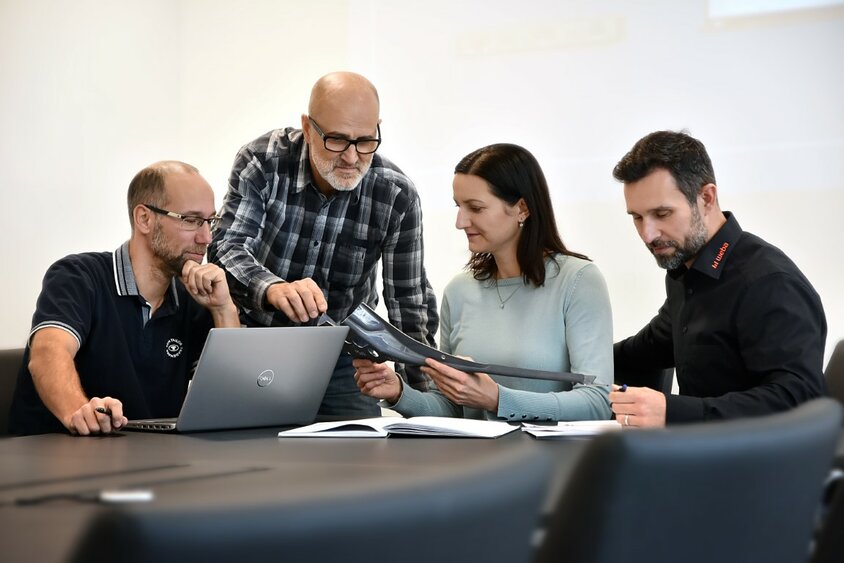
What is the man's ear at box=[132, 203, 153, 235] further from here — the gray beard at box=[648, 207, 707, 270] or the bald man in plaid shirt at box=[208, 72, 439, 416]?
the gray beard at box=[648, 207, 707, 270]

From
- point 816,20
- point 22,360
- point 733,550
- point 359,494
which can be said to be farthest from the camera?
point 816,20

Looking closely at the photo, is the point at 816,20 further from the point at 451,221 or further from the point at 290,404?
the point at 290,404

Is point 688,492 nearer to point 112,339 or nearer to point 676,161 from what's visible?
point 676,161

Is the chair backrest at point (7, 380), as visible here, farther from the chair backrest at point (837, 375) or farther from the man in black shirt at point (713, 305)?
the chair backrest at point (837, 375)

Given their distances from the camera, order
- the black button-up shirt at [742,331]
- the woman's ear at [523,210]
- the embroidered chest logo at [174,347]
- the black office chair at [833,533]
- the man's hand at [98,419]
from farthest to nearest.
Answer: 1. the woman's ear at [523,210]
2. the embroidered chest logo at [174,347]
3. the black button-up shirt at [742,331]
4. the man's hand at [98,419]
5. the black office chair at [833,533]

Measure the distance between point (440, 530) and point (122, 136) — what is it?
13.9 ft

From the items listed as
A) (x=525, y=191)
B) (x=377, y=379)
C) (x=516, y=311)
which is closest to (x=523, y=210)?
(x=525, y=191)

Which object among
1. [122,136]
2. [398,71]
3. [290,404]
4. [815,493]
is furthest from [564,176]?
[815,493]

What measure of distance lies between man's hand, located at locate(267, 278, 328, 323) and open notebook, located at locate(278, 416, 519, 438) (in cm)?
39

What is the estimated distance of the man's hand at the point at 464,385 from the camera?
6.72 feet

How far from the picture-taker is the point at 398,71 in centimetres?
445

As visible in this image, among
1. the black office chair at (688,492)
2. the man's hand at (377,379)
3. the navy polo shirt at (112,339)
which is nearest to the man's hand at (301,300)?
the man's hand at (377,379)

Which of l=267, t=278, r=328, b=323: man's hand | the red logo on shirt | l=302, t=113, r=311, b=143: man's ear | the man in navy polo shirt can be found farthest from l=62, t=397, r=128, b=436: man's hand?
the red logo on shirt

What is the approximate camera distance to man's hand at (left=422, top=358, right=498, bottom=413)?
205 centimetres
